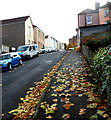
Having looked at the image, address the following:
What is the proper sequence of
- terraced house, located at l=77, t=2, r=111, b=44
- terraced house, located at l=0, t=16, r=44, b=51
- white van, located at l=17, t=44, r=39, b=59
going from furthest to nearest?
terraced house, located at l=77, t=2, r=111, b=44 → terraced house, located at l=0, t=16, r=44, b=51 → white van, located at l=17, t=44, r=39, b=59

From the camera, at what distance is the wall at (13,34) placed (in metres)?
31.6

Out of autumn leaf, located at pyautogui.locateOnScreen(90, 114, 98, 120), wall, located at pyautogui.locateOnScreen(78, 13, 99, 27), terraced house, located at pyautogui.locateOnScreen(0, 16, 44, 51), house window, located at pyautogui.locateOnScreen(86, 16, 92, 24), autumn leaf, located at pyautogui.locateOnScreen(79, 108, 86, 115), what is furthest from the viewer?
house window, located at pyautogui.locateOnScreen(86, 16, 92, 24)

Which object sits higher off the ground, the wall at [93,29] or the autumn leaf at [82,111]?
the wall at [93,29]

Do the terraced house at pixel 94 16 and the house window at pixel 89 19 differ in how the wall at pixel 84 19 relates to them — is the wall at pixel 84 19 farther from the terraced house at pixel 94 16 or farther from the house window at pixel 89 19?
the house window at pixel 89 19

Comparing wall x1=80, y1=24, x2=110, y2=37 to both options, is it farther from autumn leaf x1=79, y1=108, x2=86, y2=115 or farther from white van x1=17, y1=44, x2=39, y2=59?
autumn leaf x1=79, y1=108, x2=86, y2=115

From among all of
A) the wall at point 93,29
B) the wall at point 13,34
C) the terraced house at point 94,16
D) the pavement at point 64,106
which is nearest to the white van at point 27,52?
the wall at point 93,29

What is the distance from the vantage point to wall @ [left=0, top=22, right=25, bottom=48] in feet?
104

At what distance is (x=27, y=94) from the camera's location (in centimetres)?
541

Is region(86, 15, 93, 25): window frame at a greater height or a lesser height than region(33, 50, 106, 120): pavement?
greater

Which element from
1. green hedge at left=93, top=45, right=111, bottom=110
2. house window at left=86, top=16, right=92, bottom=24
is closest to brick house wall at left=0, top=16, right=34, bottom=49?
house window at left=86, top=16, right=92, bottom=24

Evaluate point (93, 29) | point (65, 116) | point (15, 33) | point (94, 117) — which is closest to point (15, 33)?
point (15, 33)

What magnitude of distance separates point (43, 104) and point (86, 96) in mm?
1499

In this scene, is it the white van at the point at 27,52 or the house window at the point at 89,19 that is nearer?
the white van at the point at 27,52

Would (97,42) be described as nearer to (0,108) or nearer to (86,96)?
(86,96)
